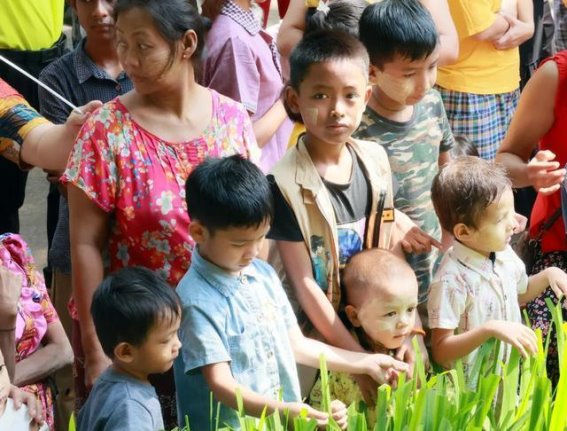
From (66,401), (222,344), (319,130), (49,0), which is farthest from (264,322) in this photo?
(49,0)

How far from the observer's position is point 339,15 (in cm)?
376

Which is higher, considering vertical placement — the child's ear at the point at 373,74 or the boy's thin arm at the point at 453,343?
the child's ear at the point at 373,74

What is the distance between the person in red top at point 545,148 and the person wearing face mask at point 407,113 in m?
0.30

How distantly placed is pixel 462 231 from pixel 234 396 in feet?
2.74

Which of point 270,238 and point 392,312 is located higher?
point 270,238

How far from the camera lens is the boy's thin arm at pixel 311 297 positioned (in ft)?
9.66

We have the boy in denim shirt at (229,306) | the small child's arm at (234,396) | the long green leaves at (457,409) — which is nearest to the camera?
the long green leaves at (457,409)

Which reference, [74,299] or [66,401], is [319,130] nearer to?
[74,299]

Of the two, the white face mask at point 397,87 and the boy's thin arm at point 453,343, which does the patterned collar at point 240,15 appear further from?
the boy's thin arm at point 453,343

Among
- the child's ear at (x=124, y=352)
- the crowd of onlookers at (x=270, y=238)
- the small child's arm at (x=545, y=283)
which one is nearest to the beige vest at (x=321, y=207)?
the crowd of onlookers at (x=270, y=238)

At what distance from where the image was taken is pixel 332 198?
2.98 m

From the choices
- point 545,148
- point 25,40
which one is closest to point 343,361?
point 545,148

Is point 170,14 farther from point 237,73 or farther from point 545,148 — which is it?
point 545,148

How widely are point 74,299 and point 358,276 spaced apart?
736mm
